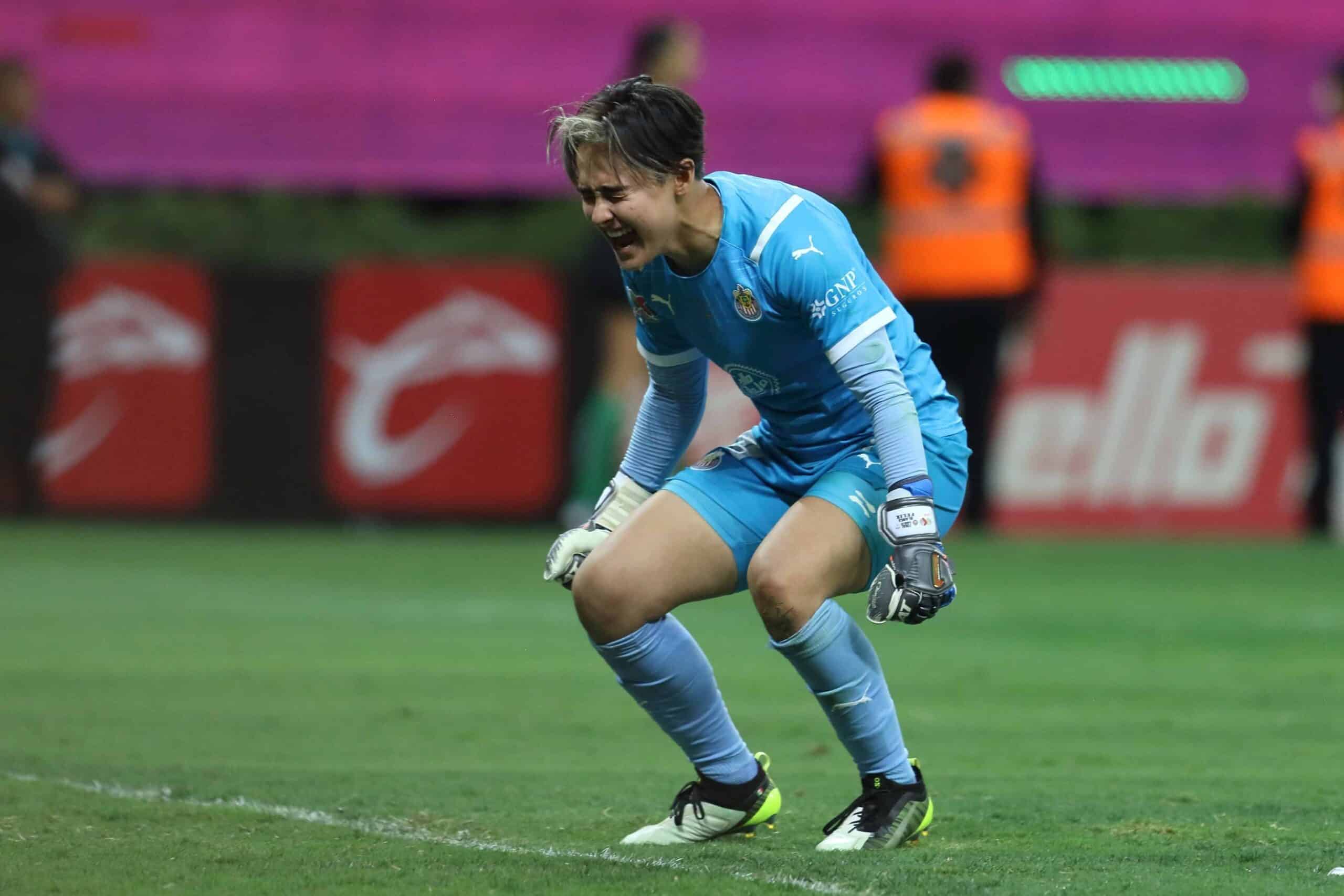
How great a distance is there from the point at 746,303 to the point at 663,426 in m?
0.52

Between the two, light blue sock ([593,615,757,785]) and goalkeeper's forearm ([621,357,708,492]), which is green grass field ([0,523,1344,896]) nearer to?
light blue sock ([593,615,757,785])

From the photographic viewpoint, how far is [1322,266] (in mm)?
12102

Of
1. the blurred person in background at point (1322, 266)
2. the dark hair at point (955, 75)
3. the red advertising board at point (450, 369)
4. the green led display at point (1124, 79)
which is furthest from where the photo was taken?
→ the green led display at point (1124, 79)

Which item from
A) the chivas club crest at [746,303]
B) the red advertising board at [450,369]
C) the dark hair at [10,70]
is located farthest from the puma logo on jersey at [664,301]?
the dark hair at [10,70]

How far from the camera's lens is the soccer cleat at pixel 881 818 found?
455 cm

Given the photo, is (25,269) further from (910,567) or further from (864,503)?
(910,567)

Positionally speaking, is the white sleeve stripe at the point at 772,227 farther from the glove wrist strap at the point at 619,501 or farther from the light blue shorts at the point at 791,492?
the glove wrist strap at the point at 619,501

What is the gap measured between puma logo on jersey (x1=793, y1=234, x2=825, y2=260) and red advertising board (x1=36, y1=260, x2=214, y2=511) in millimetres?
8168

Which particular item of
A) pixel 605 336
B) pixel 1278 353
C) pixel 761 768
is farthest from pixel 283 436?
pixel 761 768

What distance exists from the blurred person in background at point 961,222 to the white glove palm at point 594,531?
22.2 feet

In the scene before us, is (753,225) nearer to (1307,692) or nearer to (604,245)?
(1307,692)

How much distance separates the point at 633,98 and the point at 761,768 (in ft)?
4.81

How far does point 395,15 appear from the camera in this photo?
48.4ft

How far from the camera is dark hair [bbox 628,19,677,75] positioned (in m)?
10.2
